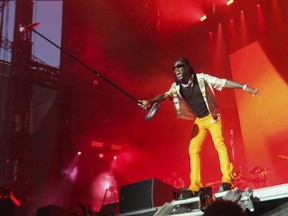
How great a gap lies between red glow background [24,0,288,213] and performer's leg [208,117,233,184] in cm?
563

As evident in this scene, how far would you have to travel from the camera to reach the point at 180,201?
4.93 m

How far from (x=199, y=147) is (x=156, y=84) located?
27.5ft

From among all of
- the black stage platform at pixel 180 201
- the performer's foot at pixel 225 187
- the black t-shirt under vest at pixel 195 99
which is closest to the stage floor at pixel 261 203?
the black stage platform at pixel 180 201

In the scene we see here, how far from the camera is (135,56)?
13.7 meters

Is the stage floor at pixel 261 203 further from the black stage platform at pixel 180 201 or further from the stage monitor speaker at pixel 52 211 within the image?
the stage monitor speaker at pixel 52 211

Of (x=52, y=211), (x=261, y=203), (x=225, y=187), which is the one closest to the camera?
(x=261, y=203)

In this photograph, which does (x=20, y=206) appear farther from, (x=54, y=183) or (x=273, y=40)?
(x=273, y=40)

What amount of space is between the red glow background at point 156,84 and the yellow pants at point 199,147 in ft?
18.3

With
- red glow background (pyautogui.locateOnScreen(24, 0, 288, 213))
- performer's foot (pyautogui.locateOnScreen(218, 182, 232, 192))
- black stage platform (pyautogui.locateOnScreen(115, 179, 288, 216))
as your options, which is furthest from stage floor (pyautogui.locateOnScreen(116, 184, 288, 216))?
red glow background (pyautogui.locateOnScreen(24, 0, 288, 213))

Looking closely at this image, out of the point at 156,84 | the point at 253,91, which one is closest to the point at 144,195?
the point at 253,91

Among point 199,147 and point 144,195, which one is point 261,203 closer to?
point 199,147

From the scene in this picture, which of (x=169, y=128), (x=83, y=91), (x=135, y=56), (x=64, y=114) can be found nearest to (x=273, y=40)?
(x=135, y=56)

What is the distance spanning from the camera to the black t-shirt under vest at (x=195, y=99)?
224 inches

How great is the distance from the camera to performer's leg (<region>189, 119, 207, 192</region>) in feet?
18.0
